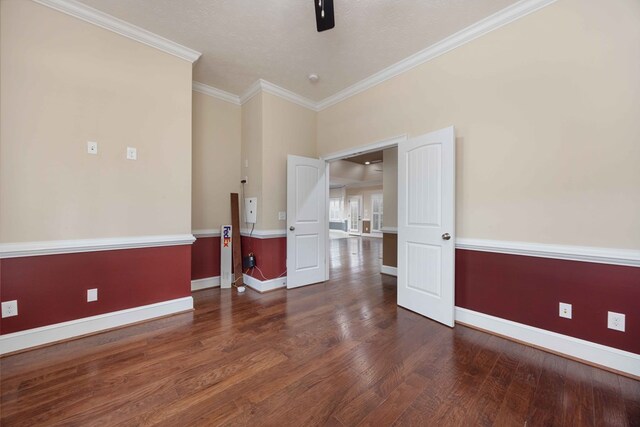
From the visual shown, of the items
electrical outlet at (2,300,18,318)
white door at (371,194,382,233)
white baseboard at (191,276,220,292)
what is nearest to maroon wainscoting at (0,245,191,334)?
electrical outlet at (2,300,18,318)

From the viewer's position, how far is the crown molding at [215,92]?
3613mm

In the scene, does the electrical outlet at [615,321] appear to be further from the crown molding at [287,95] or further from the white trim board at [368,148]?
the crown molding at [287,95]

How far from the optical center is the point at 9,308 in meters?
2.00

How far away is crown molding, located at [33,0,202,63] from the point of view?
2217 millimetres

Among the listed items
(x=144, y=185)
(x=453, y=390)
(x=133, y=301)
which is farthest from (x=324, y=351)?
(x=144, y=185)

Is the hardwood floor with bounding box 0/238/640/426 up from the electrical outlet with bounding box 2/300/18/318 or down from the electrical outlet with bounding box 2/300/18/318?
down

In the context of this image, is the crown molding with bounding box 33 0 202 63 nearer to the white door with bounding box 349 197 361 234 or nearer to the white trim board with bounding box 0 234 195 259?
the white trim board with bounding box 0 234 195 259

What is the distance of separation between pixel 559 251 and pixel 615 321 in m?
0.58

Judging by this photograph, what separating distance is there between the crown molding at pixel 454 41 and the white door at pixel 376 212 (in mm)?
8560

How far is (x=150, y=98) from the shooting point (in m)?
2.70

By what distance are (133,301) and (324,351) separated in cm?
211

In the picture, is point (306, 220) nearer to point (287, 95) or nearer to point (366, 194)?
point (287, 95)

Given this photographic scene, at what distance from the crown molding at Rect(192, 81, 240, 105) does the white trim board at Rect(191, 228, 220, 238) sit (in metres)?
2.13

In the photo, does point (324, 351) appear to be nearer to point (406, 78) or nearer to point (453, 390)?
point (453, 390)
